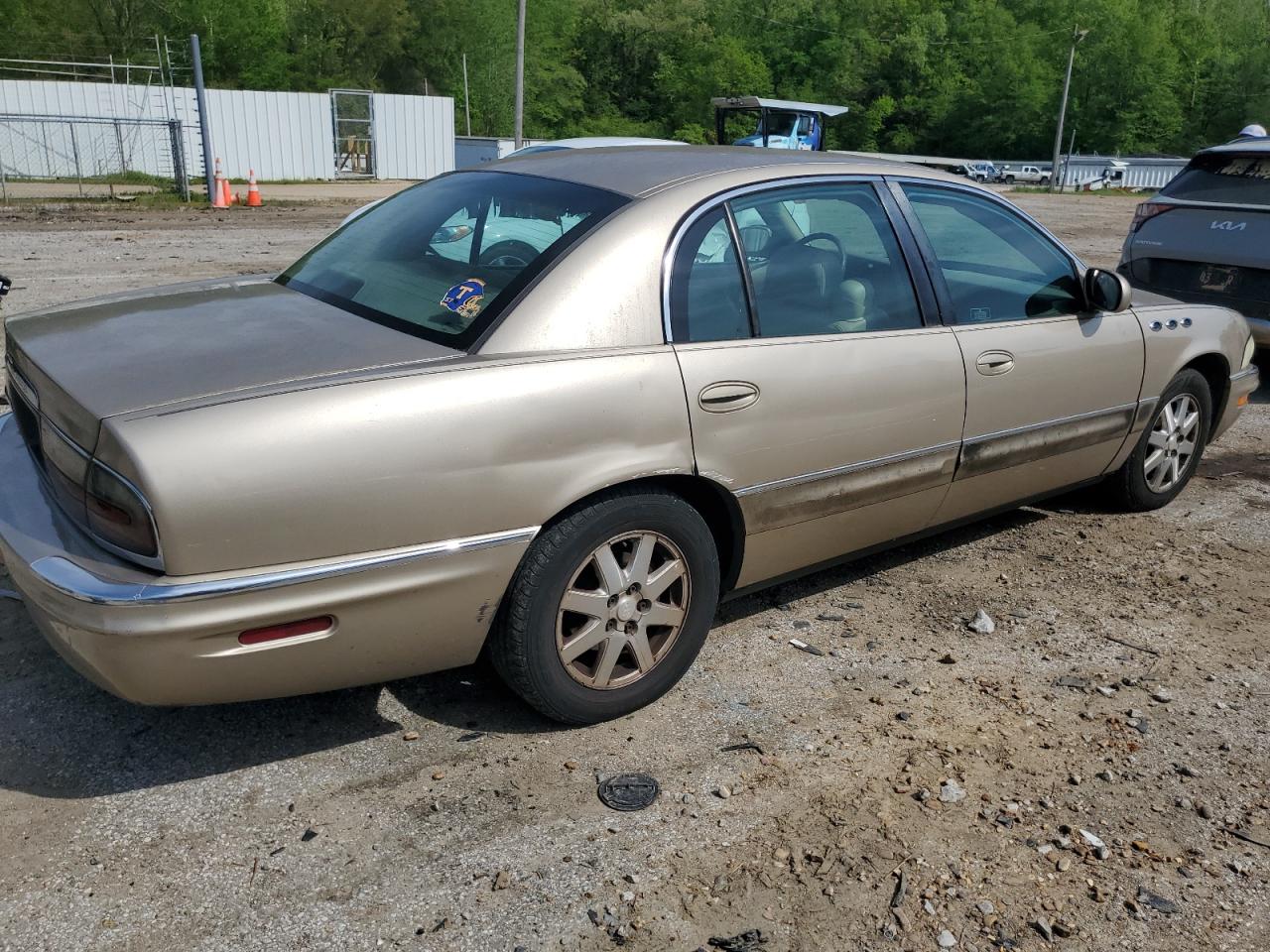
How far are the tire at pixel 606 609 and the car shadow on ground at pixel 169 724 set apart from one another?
0.23m

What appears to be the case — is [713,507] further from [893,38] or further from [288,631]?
[893,38]

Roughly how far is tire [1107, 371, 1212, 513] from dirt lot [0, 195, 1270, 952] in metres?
0.98

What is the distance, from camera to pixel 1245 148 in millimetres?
7434

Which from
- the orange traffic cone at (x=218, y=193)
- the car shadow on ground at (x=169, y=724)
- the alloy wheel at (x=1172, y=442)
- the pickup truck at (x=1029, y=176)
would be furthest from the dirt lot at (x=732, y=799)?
the pickup truck at (x=1029, y=176)

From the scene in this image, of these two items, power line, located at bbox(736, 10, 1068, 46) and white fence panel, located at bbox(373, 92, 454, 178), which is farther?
power line, located at bbox(736, 10, 1068, 46)

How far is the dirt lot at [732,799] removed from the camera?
2445mm

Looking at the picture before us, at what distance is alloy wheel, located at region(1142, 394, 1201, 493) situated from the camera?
16.3 feet

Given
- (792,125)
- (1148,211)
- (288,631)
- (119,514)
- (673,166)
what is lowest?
(288,631)

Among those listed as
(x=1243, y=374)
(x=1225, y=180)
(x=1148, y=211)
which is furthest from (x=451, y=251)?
(x=1225, y=180)

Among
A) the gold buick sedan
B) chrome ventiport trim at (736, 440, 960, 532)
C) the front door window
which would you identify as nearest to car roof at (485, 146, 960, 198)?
the gold buick sedan

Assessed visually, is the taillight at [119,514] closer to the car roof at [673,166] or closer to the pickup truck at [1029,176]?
the car roof at [673,166]

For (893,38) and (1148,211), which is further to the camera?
(893,38)

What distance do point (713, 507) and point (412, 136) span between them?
31.8 meters

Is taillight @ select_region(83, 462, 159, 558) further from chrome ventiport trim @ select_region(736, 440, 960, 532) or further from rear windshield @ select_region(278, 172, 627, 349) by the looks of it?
chrome ventiport trim @ select_region(736, 440, 960, 532)
